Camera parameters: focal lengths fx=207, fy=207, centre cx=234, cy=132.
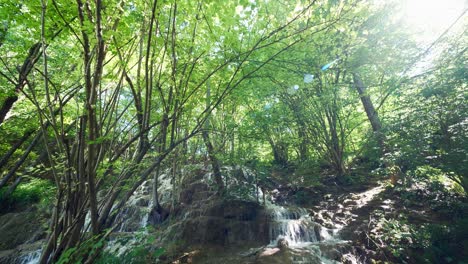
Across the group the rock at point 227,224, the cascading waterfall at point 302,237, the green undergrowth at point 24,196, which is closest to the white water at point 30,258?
the green undergrowth at point 24,196

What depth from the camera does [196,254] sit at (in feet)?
21.9

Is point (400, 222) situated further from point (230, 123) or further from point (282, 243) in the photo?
point (230, 123)

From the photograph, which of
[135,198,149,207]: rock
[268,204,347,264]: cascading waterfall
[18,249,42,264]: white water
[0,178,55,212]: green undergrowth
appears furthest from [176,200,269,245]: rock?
[0,178,55,212]: green undergrowth

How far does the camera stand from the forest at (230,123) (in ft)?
8.72

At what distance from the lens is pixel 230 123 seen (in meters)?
7.45

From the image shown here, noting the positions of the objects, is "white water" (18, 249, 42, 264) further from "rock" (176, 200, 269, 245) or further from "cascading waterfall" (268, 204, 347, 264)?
→ "cascading waterfall" (268, 204, 347, 264)

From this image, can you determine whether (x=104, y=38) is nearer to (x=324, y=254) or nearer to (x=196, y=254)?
(x=196, y=254)

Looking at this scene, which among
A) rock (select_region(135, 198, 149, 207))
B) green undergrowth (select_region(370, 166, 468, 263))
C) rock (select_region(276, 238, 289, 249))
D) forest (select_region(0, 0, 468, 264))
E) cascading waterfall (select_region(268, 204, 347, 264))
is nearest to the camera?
forest (select_region(0, 0, 468, 264))

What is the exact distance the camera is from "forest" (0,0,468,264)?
2.66 m

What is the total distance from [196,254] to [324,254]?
391cm

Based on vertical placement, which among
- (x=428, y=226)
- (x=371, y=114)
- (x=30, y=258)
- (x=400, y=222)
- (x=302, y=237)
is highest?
(x=371, y=114)

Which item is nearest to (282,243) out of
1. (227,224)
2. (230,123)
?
(227,224)

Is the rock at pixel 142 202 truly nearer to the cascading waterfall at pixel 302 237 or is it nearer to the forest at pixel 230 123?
the forest at pixel 230 123

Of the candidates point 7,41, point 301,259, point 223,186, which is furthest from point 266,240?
point 7,41
